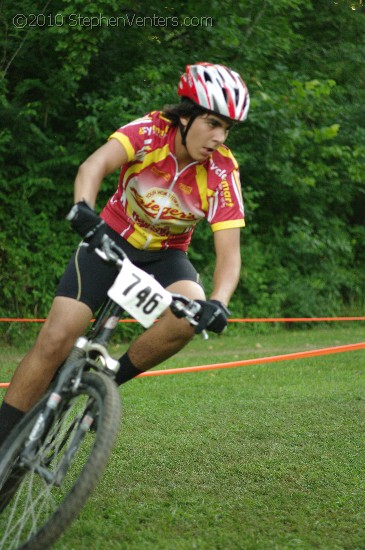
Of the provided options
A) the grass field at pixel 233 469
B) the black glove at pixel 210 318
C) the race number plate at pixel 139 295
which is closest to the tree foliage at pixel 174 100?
the grass field at pixel 233 469

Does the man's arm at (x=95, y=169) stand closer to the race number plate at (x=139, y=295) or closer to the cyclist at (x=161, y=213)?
the cyclist at (x=161, y=213)

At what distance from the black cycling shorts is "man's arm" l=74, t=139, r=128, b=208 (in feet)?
0.91

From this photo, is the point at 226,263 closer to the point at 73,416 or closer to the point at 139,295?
the point at 139,295

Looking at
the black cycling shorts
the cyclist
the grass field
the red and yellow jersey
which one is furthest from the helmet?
the grass field

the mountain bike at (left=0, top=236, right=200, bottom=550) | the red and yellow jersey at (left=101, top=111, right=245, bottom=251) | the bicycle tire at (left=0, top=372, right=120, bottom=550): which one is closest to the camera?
the bicycle tire at (left=0, top=372, right=120, bottom=550)

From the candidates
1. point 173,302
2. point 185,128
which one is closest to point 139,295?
point 173,302

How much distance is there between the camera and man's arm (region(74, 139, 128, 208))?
139 inches

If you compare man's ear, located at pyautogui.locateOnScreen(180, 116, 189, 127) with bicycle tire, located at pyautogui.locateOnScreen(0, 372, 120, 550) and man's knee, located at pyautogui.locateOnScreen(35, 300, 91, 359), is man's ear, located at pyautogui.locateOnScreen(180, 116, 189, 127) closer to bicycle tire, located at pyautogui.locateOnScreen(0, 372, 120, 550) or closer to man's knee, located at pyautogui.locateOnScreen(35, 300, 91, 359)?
man's knee, located at pyautogui.locateOnScreen(35, 300, 91, 359)

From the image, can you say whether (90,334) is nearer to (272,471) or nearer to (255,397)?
(272,471)

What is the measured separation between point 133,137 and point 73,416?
Answer: 1.22 meters

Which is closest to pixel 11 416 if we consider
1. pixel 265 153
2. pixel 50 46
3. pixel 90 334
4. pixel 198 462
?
pixel 90 334

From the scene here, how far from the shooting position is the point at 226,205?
12.8 ft

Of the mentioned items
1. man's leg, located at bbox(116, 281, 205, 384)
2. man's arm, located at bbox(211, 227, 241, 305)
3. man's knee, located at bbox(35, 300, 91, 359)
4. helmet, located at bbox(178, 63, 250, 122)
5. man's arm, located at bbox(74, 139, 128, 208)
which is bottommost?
man's leg, located at bbox(116, 281, 205, 384)

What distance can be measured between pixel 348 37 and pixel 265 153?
149 inches
